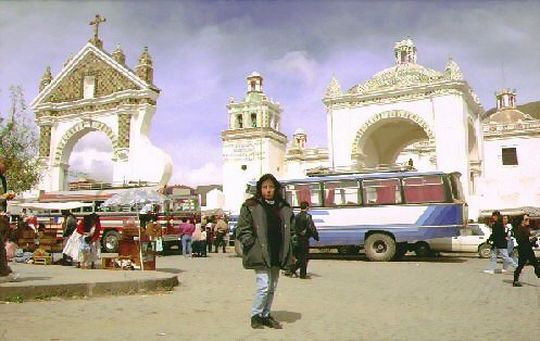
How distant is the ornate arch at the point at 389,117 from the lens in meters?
27.6

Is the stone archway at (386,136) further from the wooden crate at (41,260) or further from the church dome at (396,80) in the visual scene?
the wooden crate at (41,260)

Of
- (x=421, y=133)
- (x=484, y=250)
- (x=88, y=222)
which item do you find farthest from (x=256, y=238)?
(x=421, y=133)

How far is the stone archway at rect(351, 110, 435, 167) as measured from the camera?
28.1 m

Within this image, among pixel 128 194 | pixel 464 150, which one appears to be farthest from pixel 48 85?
pixel 464 150

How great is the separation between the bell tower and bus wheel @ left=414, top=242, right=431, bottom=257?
29.9 m

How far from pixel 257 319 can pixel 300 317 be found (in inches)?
38.9

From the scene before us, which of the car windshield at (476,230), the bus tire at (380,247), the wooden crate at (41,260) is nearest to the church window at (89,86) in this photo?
the wooden crate at (41,260)

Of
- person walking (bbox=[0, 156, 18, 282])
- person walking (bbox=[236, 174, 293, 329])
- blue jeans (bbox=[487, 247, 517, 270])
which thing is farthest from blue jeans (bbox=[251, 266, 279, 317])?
blue jeans (bbox=[487, 247, 517, 270])

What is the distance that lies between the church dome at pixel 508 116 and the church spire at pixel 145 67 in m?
32.4

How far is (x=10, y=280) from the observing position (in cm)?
805


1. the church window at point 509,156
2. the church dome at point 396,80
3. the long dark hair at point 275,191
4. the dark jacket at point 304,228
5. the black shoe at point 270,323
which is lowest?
the black shoe at point 270,323

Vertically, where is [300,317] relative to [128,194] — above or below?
below

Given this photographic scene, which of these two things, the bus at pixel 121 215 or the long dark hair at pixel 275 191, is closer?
the long dark hair at pixel 275 191

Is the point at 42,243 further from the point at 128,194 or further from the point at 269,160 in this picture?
the point at 269,160
